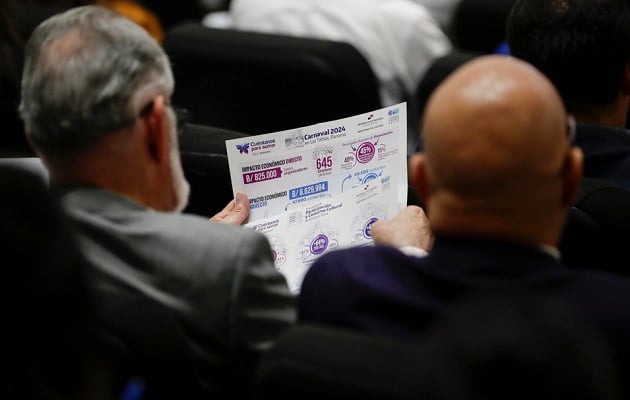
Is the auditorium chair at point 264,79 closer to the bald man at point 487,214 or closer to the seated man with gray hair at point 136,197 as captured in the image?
the seated man with gray hair at point 136,197

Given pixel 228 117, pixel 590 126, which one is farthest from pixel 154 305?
pixel 228 117

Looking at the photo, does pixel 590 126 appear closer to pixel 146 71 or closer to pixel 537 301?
pixel 146 71

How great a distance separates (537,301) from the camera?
105 centimetres

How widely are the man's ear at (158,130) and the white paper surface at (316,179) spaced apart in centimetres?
21

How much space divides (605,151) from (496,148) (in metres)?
0.81

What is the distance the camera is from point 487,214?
1.36m

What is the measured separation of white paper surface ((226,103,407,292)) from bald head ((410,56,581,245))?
1.57 feet

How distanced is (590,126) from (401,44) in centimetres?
156

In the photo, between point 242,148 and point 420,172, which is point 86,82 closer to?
point 242,148

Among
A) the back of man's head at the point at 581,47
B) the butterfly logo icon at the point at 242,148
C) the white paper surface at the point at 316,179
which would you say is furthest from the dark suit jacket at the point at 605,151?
the butterfly logo icon at the point at 242,148

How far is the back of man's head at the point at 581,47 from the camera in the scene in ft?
Result: 7.07

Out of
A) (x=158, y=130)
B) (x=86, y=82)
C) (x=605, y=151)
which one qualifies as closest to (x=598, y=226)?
(x=605, y=151)

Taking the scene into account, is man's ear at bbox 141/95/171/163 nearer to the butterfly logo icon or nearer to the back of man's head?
the butterfly logo icon

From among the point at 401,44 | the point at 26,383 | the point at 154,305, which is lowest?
the point at 401,44
